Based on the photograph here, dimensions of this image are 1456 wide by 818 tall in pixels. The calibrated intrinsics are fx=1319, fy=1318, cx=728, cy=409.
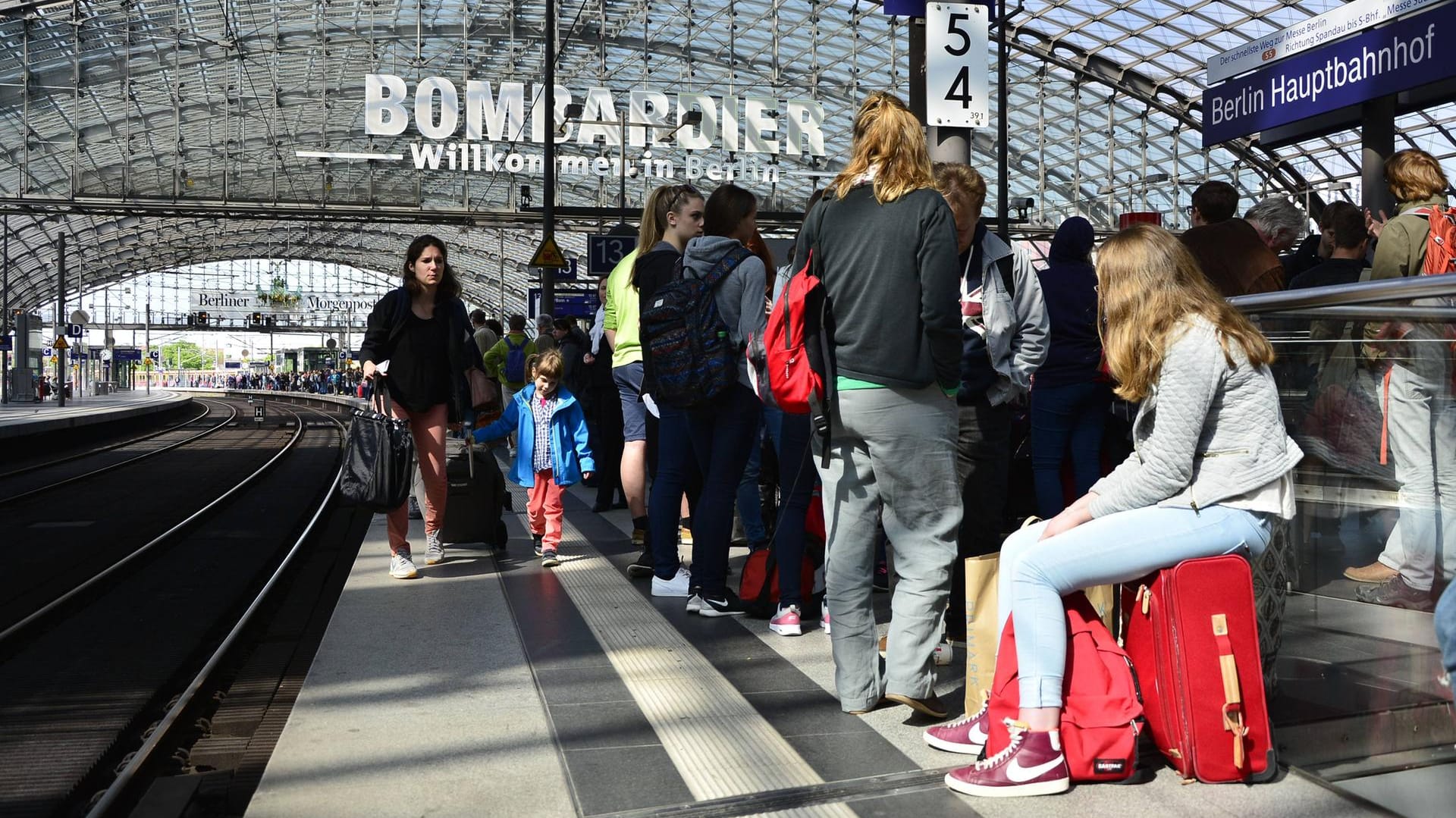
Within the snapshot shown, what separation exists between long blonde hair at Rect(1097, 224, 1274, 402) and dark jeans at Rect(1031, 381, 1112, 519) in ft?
5.52

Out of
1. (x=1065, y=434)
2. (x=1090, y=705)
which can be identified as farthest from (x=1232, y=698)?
(x=1065, y=434)

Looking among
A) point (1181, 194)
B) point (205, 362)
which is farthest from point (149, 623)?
point (205, 362)

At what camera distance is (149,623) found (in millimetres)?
6344

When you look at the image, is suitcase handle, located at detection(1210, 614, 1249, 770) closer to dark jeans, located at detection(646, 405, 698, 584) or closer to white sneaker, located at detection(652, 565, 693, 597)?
dark jeans, located at detection(646, 405, 698, 584)

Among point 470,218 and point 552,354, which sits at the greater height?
point 470,218

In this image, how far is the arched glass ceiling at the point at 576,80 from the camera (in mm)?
32031

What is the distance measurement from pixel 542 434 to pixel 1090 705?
4612mm

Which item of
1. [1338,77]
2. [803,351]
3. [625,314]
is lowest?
[803,351]

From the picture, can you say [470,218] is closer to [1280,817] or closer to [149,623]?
[149,623]

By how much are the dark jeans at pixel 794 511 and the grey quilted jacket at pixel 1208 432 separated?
199 centimetres

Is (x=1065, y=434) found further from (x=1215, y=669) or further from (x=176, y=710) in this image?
(x=176, y=710)

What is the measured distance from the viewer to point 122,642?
5.89 metres

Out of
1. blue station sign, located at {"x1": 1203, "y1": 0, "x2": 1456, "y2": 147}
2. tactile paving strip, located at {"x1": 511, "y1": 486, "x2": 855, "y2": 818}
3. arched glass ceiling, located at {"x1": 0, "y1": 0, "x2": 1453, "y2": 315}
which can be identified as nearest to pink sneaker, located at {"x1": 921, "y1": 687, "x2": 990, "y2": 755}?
tactile paving strip, located at {"x1": 511, "y1": 486, "x2": 855, "y2": 818}

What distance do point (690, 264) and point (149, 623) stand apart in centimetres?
322
